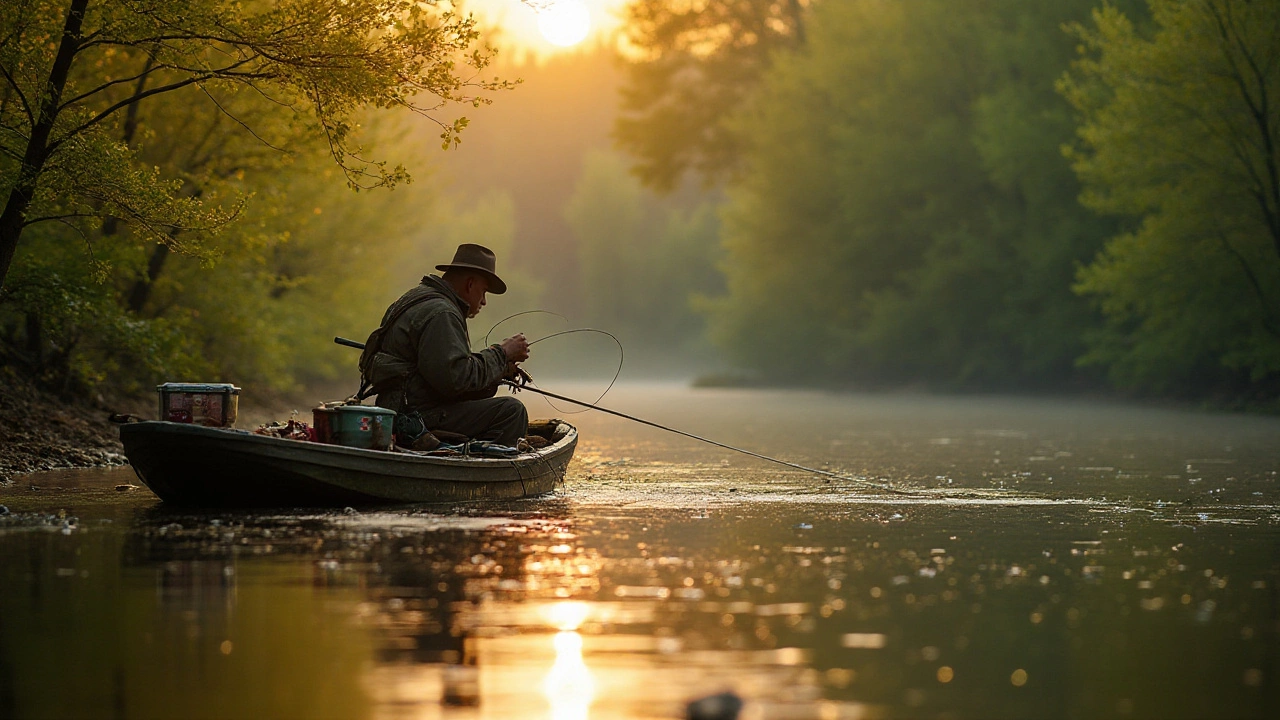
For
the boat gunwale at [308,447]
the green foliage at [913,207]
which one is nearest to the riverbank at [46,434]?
the boat gunwale at [308,447]

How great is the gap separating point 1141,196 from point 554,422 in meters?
16.1

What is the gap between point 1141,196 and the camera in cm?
2728

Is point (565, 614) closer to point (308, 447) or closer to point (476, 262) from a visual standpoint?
point (308, 447)

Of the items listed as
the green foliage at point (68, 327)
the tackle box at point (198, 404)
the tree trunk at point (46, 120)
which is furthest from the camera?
the green foliage at point (68, 327)

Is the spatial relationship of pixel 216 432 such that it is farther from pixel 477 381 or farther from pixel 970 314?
pixel 970 314

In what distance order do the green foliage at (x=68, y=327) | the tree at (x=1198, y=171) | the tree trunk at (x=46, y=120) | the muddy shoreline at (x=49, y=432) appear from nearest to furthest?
the tree trunk at (x=46, y=120), the muddy shoreline at (x=49, y=432), the green foliage at (x=68, y=327), the tree at (x=1198, y=171)

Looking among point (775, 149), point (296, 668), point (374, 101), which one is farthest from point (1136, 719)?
point (775, 149)

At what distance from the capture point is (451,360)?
37.8ft

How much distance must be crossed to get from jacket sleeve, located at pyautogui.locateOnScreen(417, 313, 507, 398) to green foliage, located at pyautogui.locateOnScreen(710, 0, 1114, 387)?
2435 centimetres

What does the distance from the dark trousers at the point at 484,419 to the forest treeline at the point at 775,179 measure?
7.49 feet

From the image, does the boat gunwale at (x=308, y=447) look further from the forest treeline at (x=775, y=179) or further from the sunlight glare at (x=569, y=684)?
the sunlight glare at (x=569, y=684)

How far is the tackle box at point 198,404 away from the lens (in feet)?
35.1

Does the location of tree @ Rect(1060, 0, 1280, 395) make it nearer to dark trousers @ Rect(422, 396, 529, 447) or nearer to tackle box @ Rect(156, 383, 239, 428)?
dark trousers @ Rect(422, 396, 529, 447)

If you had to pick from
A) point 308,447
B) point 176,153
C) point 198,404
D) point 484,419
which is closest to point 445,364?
point 484,419
